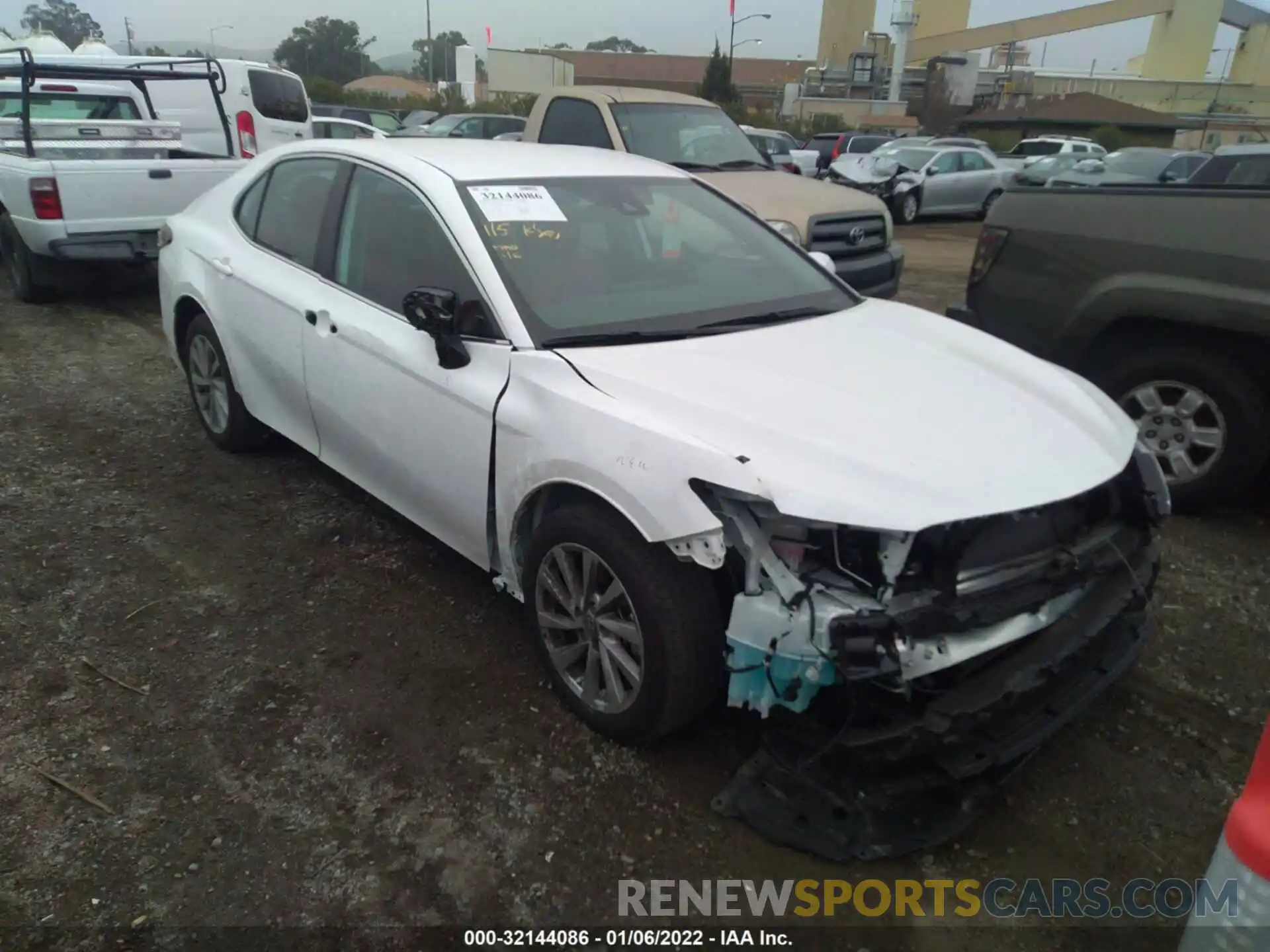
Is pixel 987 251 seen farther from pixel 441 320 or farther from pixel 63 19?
pixel 63 19

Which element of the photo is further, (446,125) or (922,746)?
(446,125)

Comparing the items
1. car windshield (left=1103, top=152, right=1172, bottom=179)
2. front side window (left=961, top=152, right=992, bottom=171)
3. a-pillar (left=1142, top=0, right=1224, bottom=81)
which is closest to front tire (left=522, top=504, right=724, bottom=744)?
car windshield (left=1103, top=152, right=1172, bottom=179)

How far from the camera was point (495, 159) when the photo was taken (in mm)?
3811

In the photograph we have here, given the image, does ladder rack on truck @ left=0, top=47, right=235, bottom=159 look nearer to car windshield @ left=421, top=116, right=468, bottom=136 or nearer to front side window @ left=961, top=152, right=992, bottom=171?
car windshield @ left=421, top=116, right=468, bottom=136

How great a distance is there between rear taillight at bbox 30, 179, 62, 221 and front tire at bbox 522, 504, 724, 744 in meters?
6.41

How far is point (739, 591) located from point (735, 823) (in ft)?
2.22

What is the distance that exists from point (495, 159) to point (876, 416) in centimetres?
200

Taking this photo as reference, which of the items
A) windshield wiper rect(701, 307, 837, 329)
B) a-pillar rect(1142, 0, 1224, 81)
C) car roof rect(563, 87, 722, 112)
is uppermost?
a-pillar rect(1142, 0, 1224, 81)

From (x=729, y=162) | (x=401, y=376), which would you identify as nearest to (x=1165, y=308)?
(x=401, y=376)

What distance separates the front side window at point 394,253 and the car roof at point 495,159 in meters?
0.13

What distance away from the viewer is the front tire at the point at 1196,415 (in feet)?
14.0

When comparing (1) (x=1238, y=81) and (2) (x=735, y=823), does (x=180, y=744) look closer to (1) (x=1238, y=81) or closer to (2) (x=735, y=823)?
(2) (x=735, y=823)

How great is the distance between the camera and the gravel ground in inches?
97.0

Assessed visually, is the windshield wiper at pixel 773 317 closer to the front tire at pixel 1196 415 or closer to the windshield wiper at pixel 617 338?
the windshield wiper at pixel 617 338
